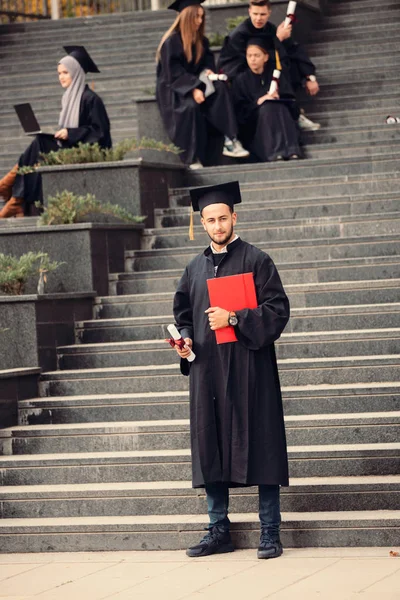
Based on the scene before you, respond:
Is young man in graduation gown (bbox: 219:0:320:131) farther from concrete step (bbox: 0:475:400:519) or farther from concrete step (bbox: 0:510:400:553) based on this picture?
concrete step (bbox: 0:510:400:553)

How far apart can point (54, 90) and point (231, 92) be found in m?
4.25

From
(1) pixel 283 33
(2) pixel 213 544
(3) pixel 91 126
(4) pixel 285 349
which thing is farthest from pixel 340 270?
(1) pixel 283 33

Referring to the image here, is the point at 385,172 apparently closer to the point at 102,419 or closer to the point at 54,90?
the point at 102,419

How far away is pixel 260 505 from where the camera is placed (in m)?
7.63

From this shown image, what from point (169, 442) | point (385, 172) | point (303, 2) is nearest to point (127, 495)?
point (169, 442)

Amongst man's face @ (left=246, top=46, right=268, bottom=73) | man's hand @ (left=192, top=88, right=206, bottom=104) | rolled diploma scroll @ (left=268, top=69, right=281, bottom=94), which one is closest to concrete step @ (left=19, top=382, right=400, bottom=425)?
man's hand @ (left=192, top=88, right=206, bottom=104)

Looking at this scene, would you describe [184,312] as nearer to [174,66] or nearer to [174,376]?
[174,376]

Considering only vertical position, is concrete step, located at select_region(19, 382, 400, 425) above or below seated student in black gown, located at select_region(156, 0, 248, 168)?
below

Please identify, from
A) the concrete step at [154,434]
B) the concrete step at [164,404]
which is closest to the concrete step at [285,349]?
the concrete step at [164,404]

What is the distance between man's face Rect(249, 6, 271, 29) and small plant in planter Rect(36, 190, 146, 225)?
3.13m

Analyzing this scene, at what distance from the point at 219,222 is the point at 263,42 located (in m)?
6.23

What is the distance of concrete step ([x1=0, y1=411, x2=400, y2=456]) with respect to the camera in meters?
8.59

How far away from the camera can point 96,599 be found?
697 centimetres

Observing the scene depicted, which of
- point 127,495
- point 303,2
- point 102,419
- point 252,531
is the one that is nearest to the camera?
point 252,531
